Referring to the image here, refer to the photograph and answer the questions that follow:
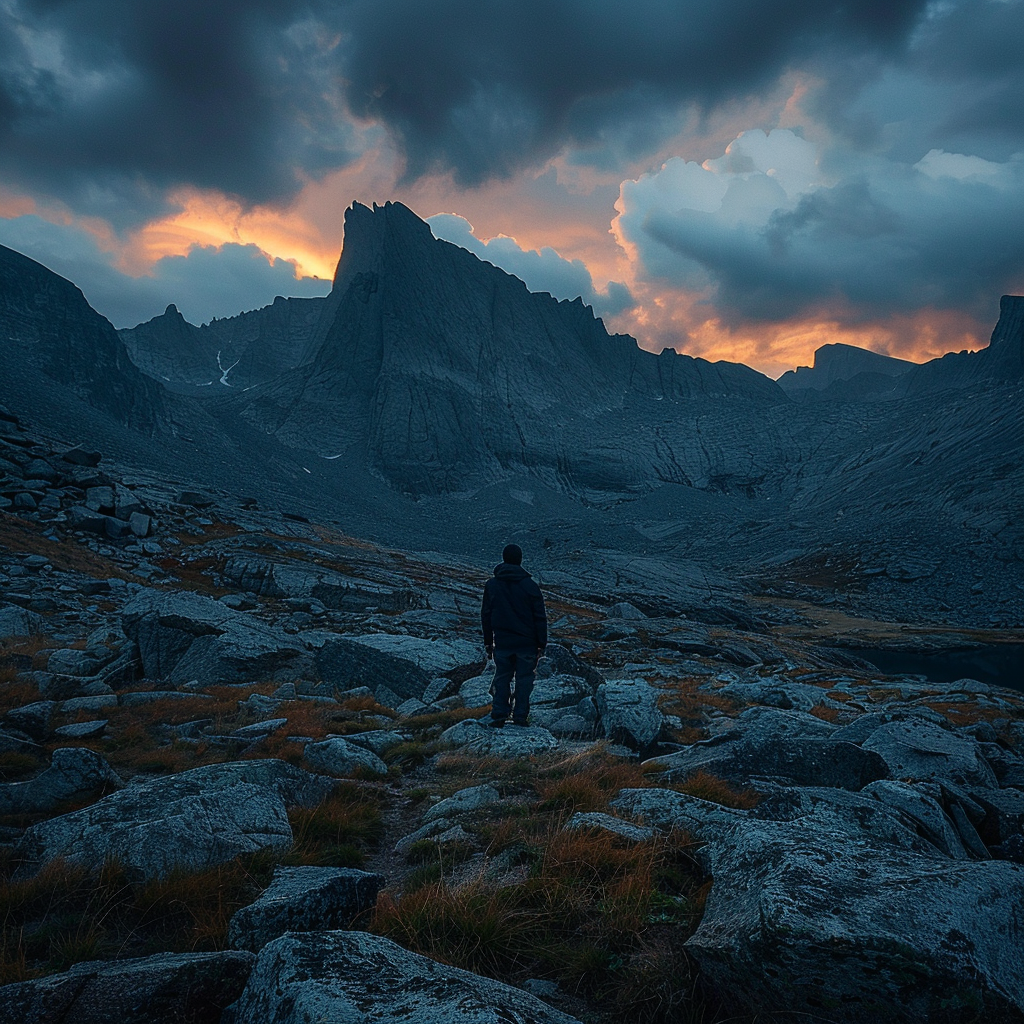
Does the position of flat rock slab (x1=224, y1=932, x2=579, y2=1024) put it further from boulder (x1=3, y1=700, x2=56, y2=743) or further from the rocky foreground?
boulder (x1=3, y1=700, x2=56, y2=743)

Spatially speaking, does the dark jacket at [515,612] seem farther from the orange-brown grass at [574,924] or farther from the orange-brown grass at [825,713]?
the orange-brown grass at [825,713]

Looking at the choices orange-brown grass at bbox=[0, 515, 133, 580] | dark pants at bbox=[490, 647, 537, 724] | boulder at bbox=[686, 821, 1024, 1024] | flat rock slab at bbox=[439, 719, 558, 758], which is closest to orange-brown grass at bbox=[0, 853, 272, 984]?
boulder at bbox=[686, 821, 1024, 1024]

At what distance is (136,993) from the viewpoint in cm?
311

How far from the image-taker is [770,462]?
194 metres

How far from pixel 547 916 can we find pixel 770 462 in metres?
210

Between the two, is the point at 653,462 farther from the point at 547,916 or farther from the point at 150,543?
the point at 547,916

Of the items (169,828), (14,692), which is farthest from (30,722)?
(169,828)

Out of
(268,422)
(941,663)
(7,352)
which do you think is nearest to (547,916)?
(941,663)

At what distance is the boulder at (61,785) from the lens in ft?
23.5

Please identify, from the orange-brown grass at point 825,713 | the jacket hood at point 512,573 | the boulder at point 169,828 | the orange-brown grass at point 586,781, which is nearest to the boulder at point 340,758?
the boulder at point 169,828

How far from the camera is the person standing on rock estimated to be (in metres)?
11.7

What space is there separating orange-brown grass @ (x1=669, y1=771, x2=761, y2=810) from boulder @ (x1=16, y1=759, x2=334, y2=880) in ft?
17.2

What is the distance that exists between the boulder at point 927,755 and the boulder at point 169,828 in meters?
10.0

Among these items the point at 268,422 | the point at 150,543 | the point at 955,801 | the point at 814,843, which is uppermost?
the point at 268,422
